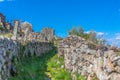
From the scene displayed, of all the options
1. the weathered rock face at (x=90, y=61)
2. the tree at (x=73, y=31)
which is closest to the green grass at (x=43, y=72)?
the weathered rock face at (x=90, y=61)

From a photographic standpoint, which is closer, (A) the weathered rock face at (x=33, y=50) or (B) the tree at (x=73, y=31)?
(A) the weathered rock face at (x=33, y=50)

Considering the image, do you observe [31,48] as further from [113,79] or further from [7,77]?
[113,79]

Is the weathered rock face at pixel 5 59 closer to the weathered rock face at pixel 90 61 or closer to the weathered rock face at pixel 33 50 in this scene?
the weathered rock face at pixel 90 61

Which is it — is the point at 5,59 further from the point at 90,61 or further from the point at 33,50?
the point at 33,50

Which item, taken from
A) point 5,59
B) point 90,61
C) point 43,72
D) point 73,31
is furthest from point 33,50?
point 73,31

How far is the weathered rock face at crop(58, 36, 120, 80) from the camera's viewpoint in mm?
25062

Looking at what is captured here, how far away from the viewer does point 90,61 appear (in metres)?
32.8

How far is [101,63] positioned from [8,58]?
412 inches

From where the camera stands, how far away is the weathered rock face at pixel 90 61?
25062mm

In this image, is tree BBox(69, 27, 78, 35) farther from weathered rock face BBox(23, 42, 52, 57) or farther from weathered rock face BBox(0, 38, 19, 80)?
weathered rock face BBox(0, 38, 19, 80)

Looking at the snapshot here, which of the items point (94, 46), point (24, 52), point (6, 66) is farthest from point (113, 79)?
point (24, 52)

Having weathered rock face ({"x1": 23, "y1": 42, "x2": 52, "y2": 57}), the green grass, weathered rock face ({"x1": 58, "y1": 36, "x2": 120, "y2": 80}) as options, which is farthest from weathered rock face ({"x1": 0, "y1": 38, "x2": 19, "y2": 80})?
weathered rock face ({"x1": 23, "y1": 42, "x2": 52, "y2": 57})

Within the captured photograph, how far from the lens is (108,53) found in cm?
2608

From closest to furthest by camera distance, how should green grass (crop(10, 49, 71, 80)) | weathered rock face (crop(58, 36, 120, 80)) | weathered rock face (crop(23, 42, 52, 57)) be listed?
1. weathered rock face (crop(58, 36, 120, 80))
2. green grass (crop(10, 49, 71, 80))
3. weathered rock face (crop(23, 42, 52, 57))
